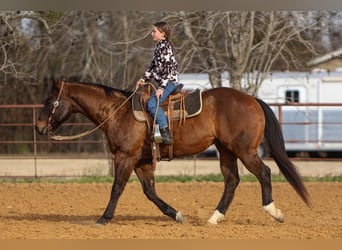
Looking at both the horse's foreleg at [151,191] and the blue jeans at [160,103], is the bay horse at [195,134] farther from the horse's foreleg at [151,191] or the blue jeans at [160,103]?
the blue jeans at [160,103]

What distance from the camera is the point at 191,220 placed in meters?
8.94

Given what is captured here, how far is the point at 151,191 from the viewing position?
28.0 ft

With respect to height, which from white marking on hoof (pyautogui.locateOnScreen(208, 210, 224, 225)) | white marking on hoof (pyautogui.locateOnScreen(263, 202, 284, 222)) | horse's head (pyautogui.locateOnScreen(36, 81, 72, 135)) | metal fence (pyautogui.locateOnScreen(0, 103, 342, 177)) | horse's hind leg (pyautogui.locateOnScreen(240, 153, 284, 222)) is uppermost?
horse's head (pyautogui.locateOnScreen(36, 81, 72, 135))

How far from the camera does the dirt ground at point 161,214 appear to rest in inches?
295

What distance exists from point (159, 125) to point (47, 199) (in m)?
3.67

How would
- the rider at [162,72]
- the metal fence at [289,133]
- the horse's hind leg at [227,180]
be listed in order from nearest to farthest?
the rider at [162,72]
the horse's hind leg at [227,180]
the metal fence at [289,133]

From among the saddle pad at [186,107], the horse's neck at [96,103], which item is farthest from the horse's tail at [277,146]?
the horse's neck at [96,103]

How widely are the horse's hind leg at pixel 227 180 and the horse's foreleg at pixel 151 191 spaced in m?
0.45

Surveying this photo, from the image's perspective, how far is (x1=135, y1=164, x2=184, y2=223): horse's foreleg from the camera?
8438 millimetres

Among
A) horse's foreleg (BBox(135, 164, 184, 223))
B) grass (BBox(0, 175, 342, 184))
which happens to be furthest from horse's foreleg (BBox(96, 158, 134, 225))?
grass (BBox(0, 175, 342, 184))

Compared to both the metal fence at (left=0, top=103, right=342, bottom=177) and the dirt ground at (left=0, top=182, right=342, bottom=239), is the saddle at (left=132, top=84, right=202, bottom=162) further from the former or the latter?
the metal fence at (left=0, top=103, right=342, bottom=177)

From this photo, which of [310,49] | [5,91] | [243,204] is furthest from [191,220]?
[5,91]

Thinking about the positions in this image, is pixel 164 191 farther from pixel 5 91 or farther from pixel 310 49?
pixel 5 91

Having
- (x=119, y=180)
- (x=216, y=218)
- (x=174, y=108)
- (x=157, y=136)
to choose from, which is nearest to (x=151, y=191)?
(x=119, y=180)
